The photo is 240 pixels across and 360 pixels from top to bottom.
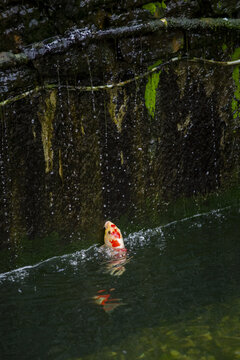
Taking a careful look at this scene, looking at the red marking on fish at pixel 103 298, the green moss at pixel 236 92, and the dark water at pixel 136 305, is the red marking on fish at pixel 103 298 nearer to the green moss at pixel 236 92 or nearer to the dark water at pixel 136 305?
the dark water at pixel 136 305

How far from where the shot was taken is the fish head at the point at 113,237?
5430 mm

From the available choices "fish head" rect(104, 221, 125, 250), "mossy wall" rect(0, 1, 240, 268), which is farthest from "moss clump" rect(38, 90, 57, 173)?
"fish head" rect(104, 221, 125, 250)

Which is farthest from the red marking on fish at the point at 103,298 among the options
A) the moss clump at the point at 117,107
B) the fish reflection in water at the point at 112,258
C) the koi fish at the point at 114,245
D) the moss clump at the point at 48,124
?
the moss clump at the point at 117,107

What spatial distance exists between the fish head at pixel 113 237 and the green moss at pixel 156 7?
2278 mm

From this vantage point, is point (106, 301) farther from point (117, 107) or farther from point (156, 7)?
point (156, 7)

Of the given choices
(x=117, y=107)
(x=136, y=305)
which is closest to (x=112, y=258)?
(x=136, y=305)

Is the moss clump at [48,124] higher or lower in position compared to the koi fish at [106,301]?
higher

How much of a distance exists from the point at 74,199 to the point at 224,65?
244cm

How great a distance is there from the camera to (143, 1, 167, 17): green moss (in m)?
5.67

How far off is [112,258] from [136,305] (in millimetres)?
1220

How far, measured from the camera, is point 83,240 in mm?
5707

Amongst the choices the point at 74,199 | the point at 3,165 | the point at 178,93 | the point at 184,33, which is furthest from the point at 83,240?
the point at 184,33

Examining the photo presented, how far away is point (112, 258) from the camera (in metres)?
5.21

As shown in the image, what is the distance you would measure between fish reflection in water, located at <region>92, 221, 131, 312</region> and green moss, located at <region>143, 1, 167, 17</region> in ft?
7.43
